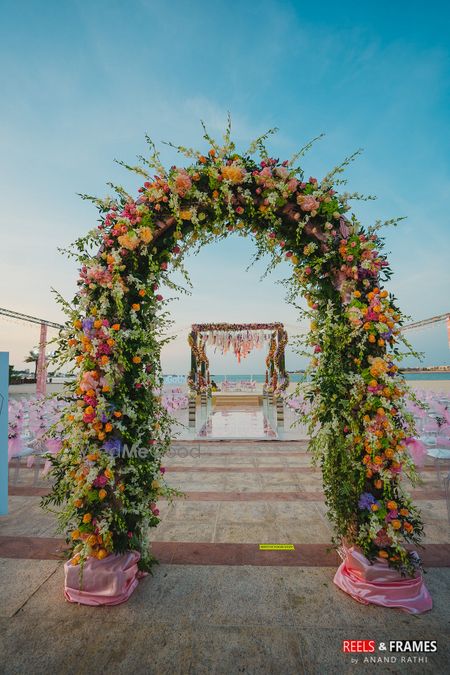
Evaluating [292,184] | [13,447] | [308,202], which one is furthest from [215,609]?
[13,447]

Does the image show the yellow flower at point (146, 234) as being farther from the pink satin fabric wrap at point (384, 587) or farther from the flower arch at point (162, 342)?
the pink satin fabric wrap at point (384, 587)

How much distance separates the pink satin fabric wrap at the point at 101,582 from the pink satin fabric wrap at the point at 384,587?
1.65 meters

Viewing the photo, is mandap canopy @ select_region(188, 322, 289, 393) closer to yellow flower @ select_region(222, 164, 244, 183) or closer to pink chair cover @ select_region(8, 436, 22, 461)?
pink chair cover @ select_region(8, 436, 22, 461)

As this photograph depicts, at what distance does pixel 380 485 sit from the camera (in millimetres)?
2441

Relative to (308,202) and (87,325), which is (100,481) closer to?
(87,325)

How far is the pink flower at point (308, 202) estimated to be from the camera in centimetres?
263

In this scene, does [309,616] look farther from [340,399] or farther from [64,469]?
[64,469]

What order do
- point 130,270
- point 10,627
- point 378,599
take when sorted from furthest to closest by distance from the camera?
point 130,270 → point 378,599 → point 10,627

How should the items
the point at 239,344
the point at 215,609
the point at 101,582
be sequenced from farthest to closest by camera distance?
the point at 239,344, the point at 101,582, the point at 215,609

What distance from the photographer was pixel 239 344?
12281mm

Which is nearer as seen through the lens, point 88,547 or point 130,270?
point 88,547

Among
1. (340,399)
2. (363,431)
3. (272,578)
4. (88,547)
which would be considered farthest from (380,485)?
(88,547)

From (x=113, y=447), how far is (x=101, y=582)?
0.96 m

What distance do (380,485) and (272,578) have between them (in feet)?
3.84
